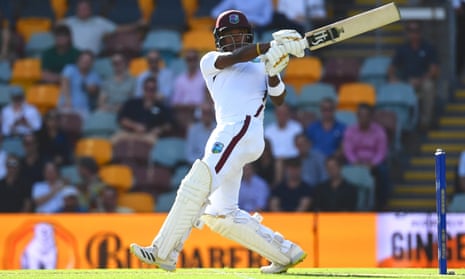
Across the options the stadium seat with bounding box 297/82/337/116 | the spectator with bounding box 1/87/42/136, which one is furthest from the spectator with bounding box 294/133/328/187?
the spectator with bounding box 1/87/42/136

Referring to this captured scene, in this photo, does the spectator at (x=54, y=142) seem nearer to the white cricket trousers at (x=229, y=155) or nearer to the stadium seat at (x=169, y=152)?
the stadium seat at (x=169, y=152)

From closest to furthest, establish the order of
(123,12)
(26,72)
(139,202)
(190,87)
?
(139,202), (190,87), (26,72), (123,12)

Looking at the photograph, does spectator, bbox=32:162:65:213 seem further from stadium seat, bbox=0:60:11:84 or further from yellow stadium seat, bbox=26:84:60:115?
stadium seat, bbox=0:60:11:84

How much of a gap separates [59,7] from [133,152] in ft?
11.0

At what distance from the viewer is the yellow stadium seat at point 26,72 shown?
17.2 m

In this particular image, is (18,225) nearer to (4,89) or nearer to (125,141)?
(125,141)

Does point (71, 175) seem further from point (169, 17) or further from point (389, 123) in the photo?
point (389, 123)

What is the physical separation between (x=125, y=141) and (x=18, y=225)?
9.49ft

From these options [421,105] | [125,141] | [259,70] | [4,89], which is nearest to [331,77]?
[421,105]

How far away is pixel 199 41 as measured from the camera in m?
17.0

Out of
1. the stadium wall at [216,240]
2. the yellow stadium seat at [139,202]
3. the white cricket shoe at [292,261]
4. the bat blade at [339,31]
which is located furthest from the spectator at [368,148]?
the bat blade at [339,31]

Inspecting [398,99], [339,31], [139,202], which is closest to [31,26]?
[139,202]

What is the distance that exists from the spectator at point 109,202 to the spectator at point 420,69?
12.5 feet

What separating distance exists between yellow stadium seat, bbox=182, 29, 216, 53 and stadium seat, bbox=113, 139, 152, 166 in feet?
5.43
